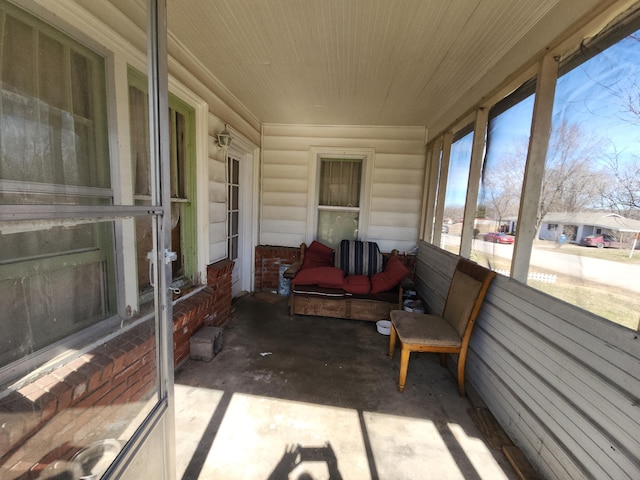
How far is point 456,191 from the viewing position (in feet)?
9.80

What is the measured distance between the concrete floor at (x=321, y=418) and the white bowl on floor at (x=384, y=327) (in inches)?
12.5

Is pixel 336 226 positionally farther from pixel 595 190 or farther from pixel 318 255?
pixel 595 190

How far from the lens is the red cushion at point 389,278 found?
3373 millimetres

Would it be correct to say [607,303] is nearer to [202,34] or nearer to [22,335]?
[22,335]

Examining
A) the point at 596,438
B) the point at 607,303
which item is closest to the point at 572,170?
the point at 607,303

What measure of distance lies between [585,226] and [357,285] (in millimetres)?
2340

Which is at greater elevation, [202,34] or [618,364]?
[202,34]

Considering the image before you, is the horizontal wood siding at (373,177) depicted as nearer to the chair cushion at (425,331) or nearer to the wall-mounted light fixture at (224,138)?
the wall-mounted light fixture at (224,138)

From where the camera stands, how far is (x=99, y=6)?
1.42 m

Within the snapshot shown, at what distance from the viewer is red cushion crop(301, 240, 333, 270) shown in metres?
4.00

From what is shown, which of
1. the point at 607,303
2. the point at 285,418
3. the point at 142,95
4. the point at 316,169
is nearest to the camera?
the point at 607,303

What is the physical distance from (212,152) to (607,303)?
3.24 metres

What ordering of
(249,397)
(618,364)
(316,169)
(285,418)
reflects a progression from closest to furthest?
1. (618,364)
2. (285,418)
3. (249,397)
4. (316,169)

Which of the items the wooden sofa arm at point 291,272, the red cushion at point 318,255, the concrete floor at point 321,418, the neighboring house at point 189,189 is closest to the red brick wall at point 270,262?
the red cushion at point 318,255
